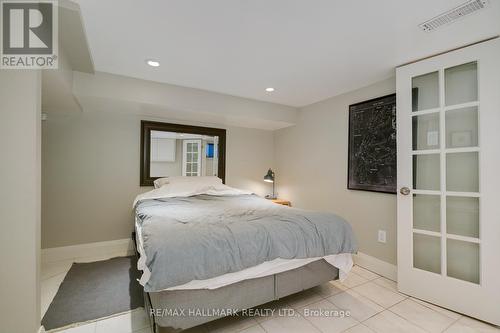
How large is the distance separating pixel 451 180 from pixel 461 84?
833 millimetres

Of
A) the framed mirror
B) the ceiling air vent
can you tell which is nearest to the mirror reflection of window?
the framed mirror

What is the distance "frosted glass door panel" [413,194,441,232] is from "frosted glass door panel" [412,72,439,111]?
854 mm

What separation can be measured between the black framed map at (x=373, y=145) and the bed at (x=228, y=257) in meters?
0.95

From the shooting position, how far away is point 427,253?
207 cm

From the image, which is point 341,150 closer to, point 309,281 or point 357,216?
point 357,216

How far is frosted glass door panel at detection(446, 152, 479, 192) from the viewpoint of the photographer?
5.94 ft

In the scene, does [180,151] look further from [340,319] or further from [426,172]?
[426,172]

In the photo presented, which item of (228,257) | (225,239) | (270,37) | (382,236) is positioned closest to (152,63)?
(270,37)

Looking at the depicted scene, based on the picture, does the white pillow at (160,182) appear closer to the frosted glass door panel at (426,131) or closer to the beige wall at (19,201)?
the beige wall at (19,201)

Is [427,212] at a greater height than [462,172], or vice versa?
[462,172]

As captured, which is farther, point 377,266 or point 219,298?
point 377,266

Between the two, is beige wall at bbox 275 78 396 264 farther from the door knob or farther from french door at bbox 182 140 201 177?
french door at bbox 182 140 201 177

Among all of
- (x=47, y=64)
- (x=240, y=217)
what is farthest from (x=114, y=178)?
(x=240, y=217)

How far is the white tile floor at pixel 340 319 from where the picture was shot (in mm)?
1607
